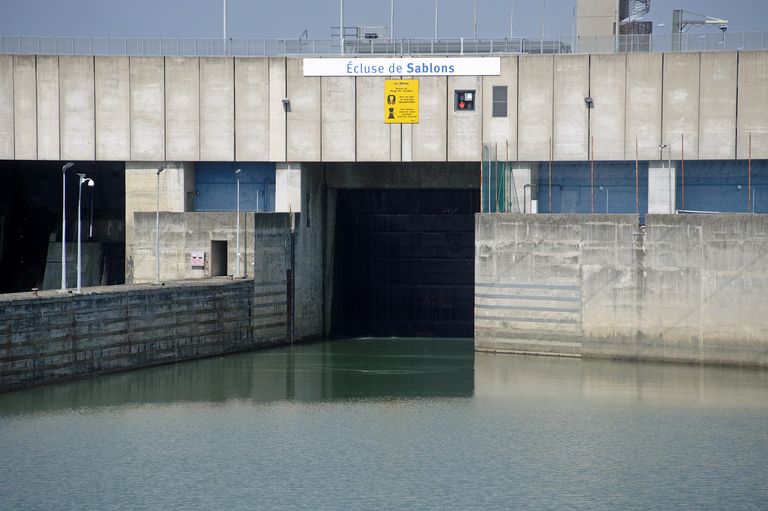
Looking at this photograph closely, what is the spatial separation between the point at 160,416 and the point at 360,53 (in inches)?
Answer: 788

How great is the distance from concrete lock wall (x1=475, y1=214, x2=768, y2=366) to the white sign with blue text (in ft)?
20.9

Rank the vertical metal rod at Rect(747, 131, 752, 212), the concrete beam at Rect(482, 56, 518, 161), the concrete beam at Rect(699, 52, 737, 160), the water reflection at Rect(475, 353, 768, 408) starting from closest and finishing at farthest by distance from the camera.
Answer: the water reflection at Rect(475, 353, 768, 408), the vertical metal rod at Rect(747, 131, 752, 212), the concrete beam at Rect(699, 52, 737, 160), the concrete beam at Rect(482, 56, 518, 161)

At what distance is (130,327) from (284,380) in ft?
17.1

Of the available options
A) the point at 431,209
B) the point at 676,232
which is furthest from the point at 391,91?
the point at 676,232

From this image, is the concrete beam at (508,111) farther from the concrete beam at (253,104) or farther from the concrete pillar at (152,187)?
the concrete pillar at (152,187)

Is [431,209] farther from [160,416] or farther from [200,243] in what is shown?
[160,416]

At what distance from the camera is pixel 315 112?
48.1 metres

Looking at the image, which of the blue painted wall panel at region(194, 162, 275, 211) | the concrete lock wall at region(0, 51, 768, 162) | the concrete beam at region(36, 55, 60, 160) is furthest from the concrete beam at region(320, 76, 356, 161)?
the concrete beam at region(36, 55, 60, 160)

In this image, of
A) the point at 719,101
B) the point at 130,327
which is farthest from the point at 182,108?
the point at 719,101

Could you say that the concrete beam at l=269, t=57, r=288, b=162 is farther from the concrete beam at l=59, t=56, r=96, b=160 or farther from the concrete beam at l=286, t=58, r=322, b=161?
the concrete beam at l=59, t=56, r=96, b=160

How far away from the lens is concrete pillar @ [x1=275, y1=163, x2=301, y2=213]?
Result: 158ft

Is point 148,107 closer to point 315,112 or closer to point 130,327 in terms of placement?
point 315,112

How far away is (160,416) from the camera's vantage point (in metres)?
34.0

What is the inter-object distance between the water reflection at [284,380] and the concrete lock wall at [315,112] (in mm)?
7957
